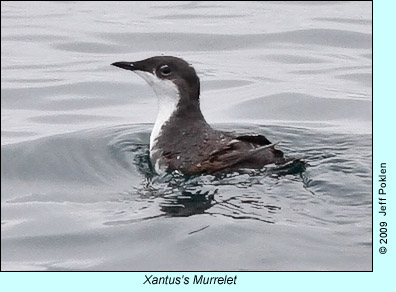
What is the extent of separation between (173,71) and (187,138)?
755 mm

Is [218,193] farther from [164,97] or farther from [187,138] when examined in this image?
[164,97]

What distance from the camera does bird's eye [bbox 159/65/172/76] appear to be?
10.1 metres

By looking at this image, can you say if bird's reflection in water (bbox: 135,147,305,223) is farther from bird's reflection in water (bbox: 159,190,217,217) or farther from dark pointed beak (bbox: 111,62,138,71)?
dark pointed beak (bbox: 111,62,138,71)

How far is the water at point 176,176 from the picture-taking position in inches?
314

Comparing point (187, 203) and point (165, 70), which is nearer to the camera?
point (187, 203)

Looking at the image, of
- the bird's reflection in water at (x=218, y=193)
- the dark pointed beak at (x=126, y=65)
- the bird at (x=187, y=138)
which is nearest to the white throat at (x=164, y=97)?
the bird at (x=187, y=138)

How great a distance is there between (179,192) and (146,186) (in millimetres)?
491

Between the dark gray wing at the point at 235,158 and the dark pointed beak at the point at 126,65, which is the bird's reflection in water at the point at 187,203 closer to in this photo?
the dark gray wing at the point at 235,158

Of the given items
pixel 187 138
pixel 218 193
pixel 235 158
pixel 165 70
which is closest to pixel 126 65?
pixel 165 70

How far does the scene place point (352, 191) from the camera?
9.02 meters

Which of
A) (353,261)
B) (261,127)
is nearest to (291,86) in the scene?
(261,127)

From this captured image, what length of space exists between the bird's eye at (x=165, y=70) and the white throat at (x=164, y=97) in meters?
0.07

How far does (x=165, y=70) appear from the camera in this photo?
10117mm

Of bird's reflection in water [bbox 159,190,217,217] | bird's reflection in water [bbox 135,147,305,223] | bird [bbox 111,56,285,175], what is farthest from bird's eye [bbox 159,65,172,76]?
bird's reflection in water [bbox 159,190,217,217]
